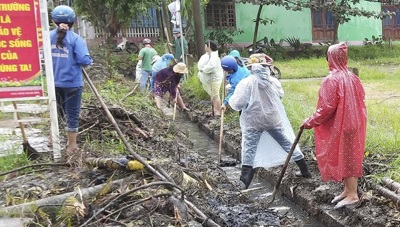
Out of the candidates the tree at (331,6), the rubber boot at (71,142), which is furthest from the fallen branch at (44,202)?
the tree at (331,6)

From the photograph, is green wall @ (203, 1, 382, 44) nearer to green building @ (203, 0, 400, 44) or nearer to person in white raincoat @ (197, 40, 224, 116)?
green building @ (203, 0, 400, 44)

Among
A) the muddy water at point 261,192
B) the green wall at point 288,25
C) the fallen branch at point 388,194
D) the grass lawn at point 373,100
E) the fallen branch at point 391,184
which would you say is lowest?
the muddy water at point 261,192

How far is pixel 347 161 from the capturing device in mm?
4609

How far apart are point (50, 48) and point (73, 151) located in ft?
3.78

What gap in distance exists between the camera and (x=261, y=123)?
5738 mm

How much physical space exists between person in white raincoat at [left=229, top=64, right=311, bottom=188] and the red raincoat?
3.41 feet

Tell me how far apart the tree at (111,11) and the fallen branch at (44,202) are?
13753 mm

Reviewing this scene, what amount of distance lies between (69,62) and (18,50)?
648 mm

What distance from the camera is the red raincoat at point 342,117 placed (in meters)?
4.57

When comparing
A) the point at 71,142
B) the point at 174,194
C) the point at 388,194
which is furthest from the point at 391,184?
the point at 71,142

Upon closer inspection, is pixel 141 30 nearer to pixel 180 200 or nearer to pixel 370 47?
pixel 370 47

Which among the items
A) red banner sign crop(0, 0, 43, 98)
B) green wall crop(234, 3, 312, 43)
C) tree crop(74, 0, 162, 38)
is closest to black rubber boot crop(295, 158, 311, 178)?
red banner sign crop(0, 0, 43, 98)

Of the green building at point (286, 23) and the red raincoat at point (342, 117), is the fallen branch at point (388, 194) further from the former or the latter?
the green building at point (286, 23)

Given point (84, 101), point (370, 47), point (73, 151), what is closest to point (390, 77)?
point (370, 47)
